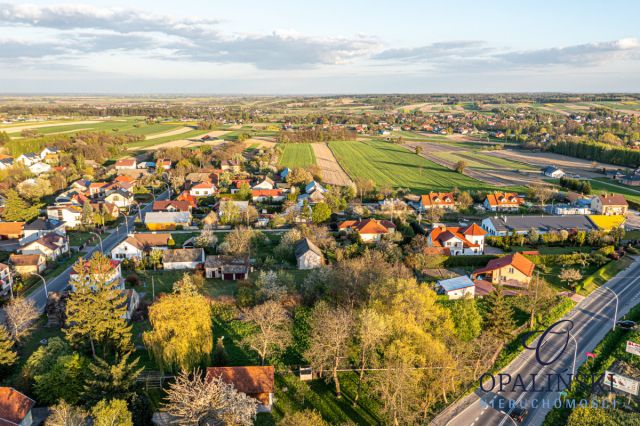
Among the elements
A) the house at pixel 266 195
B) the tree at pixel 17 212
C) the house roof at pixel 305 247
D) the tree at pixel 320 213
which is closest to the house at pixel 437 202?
the tree at pixel 320 213

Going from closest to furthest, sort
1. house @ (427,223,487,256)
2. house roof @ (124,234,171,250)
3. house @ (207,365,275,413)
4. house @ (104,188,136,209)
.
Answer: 1. house @ (207,365,275,413)
2. house @ (427,223,487,256)
3. house roof @ (124,234,171,250)
4. house @ (104,188,136,209)

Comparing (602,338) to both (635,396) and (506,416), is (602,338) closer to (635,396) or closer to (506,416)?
(635,396)

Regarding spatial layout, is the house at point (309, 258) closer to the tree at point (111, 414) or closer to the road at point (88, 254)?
the road at point (88, 254)

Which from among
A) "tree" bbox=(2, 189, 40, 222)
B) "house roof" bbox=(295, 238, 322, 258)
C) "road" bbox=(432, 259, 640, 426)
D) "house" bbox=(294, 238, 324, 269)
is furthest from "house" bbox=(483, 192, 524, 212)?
"tree" bbox=(2, 189, 40, 222)

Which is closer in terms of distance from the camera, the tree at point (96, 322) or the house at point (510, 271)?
the tree at point (96, 322)

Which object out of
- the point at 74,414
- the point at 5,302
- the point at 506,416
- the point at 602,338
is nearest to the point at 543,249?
the point at 602,338

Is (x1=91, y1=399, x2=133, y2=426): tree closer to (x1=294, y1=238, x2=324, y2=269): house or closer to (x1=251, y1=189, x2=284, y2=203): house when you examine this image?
(x1=294, y1=238, x2=324, y2=269): house

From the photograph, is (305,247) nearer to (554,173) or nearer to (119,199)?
(119,199)
